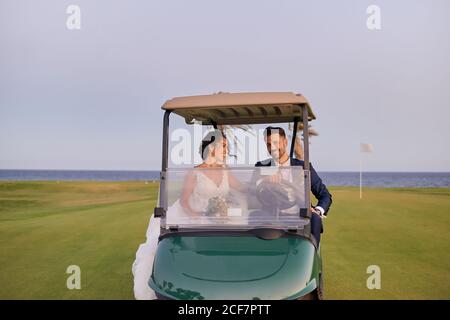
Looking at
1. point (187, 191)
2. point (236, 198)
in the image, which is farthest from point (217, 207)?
point (187, 191)

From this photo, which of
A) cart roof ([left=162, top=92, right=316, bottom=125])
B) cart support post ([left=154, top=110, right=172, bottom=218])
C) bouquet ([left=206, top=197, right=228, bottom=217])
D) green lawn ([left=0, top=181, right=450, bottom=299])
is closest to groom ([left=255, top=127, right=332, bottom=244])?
cart roof ([left=162, top=92, right=316, bottom=125])

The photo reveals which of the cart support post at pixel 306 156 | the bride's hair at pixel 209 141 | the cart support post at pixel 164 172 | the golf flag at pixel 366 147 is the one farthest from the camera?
the golf flag at pixel 366 147

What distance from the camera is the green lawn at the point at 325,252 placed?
5.84 meters

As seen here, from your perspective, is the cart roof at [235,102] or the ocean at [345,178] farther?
the ocean at [345,178]

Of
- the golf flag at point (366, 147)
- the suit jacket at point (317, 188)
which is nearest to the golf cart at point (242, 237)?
the suit jacket at point (317, 188)

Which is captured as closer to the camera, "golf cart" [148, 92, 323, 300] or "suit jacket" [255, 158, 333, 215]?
"golf cart" [148, 92, 323, 300]

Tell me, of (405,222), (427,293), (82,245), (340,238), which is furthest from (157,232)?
(405,222)

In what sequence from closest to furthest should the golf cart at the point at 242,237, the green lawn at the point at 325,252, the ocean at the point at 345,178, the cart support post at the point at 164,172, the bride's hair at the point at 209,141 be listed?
the golf cart at the point at 242,237
the cart support post at the point at 164,172
the bride's hair at the point at 209,141
the green lawn at the point at 325,252
the ocean at the point at 345,178

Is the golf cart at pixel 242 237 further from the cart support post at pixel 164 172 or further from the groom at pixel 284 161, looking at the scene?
the groom at pixel 284 161

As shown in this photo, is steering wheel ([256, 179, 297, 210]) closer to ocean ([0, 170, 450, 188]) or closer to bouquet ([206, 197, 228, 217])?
bouquet ([206, 197, 228, 217])

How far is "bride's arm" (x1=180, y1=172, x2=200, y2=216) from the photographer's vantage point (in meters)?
4.15

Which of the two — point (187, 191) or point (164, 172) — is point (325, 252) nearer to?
point (187, 191)
